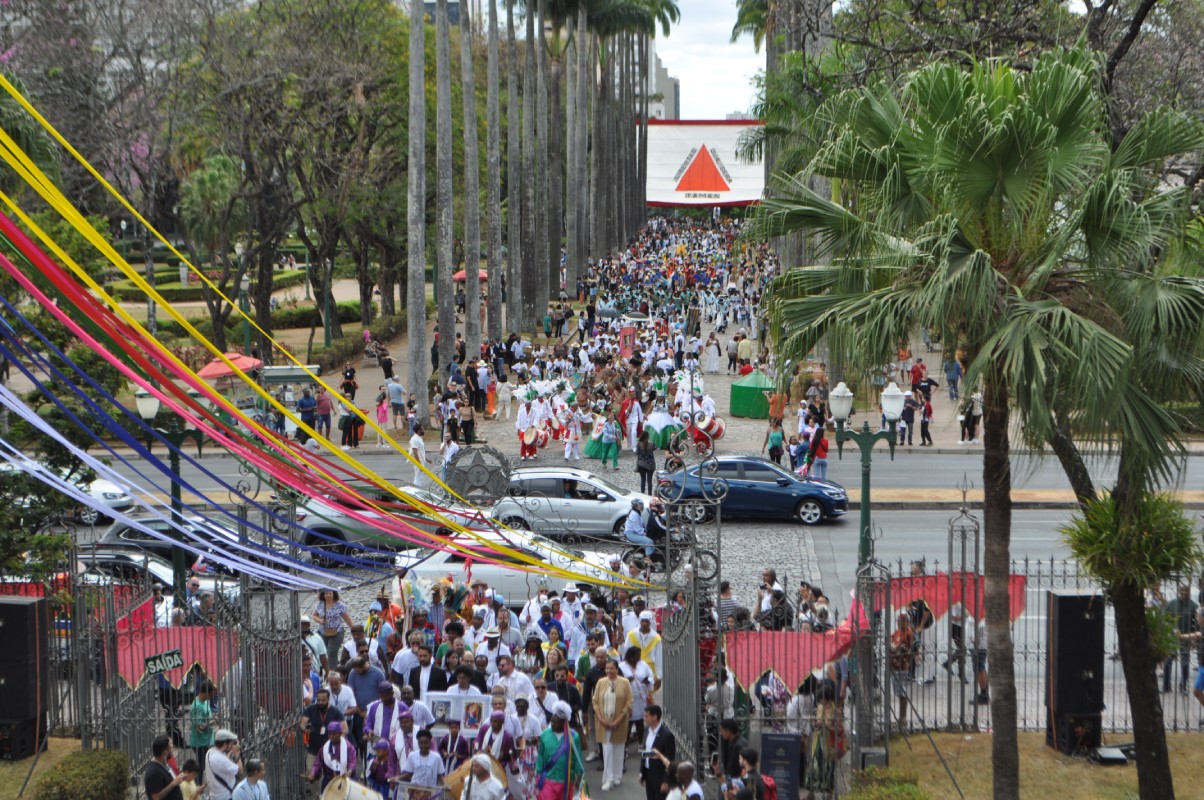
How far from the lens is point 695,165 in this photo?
7775cm

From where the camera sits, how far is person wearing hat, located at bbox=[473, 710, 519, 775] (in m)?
13.5

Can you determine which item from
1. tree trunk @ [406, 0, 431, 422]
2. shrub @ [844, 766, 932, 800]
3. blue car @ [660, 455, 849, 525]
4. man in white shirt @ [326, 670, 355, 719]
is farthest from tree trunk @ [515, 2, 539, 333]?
shrub @ [844, 766, 932, 800]

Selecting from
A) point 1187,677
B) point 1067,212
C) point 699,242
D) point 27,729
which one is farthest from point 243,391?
point 699,242

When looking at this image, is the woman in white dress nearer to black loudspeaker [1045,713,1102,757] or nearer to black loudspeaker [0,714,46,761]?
black loudspeaker [1045,713,1102,757]

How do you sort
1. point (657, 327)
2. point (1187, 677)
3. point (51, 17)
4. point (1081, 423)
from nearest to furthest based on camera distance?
1. point (1081, 423)
2. point (1187, 677)
3. point (51, 17)
4. point (657, 327)

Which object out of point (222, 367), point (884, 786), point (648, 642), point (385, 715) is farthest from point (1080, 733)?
point (222, 367)

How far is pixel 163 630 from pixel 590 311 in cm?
4221

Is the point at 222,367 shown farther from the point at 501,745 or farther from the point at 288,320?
the point at 288,320

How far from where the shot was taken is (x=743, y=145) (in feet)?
135

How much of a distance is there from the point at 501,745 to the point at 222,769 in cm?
265

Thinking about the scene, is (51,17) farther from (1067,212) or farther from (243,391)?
(1067,212)

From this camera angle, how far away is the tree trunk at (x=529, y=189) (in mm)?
58406

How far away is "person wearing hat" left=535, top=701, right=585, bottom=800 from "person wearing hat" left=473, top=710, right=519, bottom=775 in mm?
244

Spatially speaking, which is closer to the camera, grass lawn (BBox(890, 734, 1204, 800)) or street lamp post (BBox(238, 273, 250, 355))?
grass lawn (BBox(890, 734, 1204, 800))
